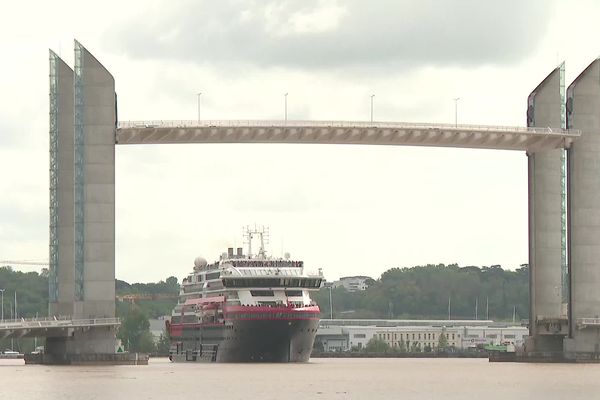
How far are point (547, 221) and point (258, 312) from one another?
22492 mm

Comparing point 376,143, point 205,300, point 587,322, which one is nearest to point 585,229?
point 587,322

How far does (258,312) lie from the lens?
14025cm

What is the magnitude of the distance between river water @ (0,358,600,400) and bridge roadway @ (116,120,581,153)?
15676 millimetres

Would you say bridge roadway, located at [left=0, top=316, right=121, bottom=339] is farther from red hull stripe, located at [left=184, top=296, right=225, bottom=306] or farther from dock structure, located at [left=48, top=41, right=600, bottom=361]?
red hull stripe, located at [left=184, top=296, right=225, bottom=306]

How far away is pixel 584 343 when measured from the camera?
131 metres

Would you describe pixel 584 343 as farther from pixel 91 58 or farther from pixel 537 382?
pixel 91 58

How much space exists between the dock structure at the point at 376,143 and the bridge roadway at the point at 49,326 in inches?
27.2

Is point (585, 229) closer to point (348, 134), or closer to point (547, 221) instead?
point (547, 221)

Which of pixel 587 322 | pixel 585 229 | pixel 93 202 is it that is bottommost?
pixel 587 322

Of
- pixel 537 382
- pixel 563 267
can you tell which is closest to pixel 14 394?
pixel 537 382

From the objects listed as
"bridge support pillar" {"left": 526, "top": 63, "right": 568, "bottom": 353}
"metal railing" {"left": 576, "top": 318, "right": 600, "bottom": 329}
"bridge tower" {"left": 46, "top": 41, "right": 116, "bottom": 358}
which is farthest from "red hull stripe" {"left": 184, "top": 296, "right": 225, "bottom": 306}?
"metal railing" {"left": 576, "top": 318, "right": 600, "bottom": 329}

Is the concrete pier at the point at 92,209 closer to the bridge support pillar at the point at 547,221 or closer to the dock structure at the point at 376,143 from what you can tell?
the dock structure at the point at 376,143

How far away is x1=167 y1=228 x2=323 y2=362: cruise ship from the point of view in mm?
140375

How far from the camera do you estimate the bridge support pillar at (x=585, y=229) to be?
430 feet
